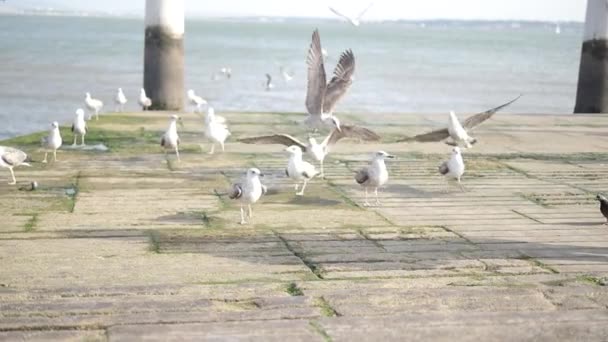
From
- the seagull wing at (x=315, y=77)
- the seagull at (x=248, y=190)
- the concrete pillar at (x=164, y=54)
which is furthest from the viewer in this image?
the concrete pillar at (x=164, y=54)

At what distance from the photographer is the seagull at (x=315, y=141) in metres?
10.3

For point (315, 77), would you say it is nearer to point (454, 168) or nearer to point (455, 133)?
point (455, 133)

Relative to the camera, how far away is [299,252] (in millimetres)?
7207

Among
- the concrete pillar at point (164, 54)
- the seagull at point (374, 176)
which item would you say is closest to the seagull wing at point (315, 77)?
the seagull at point (374, 176)

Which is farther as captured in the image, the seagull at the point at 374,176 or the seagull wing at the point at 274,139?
the seagull wing at the point at 274,139

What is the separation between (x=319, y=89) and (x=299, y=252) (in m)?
5.42

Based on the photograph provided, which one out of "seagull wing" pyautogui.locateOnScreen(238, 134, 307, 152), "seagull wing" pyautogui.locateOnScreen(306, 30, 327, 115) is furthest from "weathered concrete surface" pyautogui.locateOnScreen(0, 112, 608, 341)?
"seagull wing" pyautogui.locateOnScreen(306, 30, 327, 115)

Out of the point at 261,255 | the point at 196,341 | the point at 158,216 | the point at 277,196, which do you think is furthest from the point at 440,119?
the point at 196,341

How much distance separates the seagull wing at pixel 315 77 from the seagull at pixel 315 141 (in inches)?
34.2

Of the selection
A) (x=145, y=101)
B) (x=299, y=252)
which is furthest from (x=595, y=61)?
(x=299, y=252)

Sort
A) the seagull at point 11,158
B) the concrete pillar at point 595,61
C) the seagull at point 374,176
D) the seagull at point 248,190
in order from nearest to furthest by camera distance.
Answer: the seagull at point 248,190
the seagull at point 374,176
the seagull at point 11,158
the concrete pillar at point 595,61

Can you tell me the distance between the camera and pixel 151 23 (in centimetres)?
1769

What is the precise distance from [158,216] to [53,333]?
10.9 feet

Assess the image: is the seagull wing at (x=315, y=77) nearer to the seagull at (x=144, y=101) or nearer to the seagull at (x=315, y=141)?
the seagull at (x=315, y=141)
